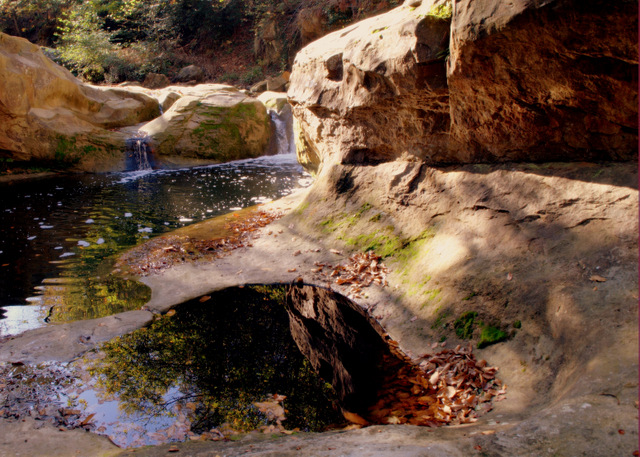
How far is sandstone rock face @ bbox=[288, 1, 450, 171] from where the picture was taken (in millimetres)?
5484

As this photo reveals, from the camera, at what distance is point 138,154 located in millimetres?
14477

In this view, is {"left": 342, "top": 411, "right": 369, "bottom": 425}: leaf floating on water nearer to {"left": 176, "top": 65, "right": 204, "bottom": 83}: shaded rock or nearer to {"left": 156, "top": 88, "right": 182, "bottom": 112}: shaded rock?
Answer: {"left": 156, "top": 88, "right": 182, "bottom": 112}: shaded rock

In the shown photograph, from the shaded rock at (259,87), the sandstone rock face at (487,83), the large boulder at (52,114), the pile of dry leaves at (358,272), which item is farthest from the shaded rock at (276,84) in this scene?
the pile of dry leaves at (358,272)

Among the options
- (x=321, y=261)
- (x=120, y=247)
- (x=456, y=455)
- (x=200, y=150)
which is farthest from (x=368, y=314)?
(x=200, y=150)

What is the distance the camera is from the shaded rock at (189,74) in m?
23.9

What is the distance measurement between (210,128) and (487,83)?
11727mm

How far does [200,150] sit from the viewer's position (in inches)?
596

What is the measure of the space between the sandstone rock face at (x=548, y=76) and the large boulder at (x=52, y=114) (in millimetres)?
11840

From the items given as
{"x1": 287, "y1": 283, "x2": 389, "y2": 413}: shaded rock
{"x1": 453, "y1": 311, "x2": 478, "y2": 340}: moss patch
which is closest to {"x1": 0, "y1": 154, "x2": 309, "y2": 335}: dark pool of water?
{"x1": 287, "y1": 283, "x2": 389, "y2": 413}: shaded rock

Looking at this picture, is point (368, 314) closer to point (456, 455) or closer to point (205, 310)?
point (205, 310)

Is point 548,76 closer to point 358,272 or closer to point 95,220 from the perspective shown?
point 358,272

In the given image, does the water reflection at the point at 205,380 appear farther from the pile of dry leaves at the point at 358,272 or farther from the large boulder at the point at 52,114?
the large boulder at the point at 52,114

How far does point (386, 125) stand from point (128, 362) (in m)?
4.47

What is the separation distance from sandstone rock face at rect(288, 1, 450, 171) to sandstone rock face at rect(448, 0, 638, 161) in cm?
51
